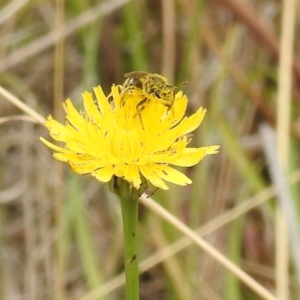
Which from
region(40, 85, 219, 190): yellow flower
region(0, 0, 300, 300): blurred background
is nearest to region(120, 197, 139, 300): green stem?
region(40, 85, 219, 190): yellow flower

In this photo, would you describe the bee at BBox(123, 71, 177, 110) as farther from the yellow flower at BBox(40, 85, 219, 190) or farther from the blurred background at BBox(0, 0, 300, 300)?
the blurred background at BBox(0, 0, 300, 300)

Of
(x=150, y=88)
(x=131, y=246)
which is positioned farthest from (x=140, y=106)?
(x=131, y=246)

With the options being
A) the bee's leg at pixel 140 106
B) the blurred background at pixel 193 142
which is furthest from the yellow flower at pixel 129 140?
the blurred background at pixel 193 142

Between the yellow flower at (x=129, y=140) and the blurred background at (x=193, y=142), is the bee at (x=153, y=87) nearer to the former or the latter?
the yellow flower at (x=129, y=140)

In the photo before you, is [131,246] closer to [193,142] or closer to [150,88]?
[150,88]

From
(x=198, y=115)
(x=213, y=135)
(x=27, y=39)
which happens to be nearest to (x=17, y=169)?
(x=27, y=39)
